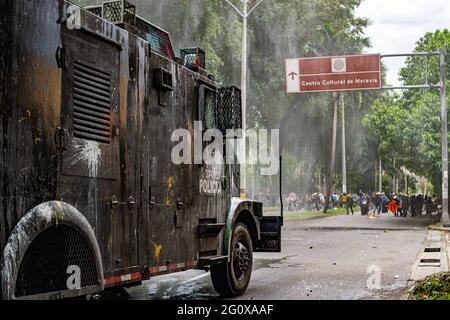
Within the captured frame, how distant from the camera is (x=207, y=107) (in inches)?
317

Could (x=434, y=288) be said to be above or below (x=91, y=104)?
below

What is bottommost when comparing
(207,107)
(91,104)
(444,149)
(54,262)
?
(54,262)

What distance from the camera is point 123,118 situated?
5.81 meters

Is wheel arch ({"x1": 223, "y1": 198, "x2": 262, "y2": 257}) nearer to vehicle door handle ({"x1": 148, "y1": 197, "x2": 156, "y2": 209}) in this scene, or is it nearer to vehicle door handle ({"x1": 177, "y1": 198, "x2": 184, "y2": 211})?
vehicle door handle ({"x1": 177, "y1": 198, "x2": 184, "y2": 211})

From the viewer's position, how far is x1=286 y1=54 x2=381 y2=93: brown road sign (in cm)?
2522

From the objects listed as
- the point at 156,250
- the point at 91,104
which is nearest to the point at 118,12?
the point at 91,104

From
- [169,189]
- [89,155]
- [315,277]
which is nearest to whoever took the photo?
[89,155]

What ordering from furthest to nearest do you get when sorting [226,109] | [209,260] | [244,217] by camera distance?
[244,217], [226,109], [209,260]

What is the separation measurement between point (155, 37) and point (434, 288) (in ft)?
14.5

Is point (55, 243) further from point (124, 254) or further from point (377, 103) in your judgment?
point (377, 103)

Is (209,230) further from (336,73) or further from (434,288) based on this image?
(336,73)

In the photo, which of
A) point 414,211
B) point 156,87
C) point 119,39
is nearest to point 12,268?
point 119,39

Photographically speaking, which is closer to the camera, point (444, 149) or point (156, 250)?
point (156, 250)

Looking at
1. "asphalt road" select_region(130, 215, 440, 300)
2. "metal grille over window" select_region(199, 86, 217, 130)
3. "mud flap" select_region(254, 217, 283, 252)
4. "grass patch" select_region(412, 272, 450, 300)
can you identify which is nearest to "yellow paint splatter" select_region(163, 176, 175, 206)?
"metal grille over window" select_region(199, 86, 217, 130)
